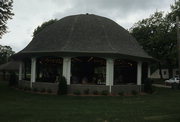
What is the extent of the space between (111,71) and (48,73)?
913 centimetres

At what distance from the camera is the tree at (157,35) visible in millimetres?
45625

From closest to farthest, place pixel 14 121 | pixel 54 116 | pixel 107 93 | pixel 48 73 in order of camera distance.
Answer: pixel 14 121, pixel 54 116, pixel 107 93, pixel 48 73

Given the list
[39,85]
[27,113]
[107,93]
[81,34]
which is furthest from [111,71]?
[27,113]

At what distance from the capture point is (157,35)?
45719 millimetres

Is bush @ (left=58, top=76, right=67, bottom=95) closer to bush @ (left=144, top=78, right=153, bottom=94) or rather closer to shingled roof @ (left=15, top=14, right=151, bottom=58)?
shingled roof @ (left=15, top=14, right=151, bottom=58)

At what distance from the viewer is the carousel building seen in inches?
930

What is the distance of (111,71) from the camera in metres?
23.8

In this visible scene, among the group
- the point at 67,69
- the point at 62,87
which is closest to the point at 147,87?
the point at 67,69

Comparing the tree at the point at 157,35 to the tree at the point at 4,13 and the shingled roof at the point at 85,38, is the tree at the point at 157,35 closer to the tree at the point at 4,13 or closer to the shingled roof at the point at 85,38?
the shingled roof at the point at 85,38

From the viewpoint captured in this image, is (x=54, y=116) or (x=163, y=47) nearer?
(x=54, y=116)

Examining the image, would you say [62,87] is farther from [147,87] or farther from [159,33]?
[159,33]

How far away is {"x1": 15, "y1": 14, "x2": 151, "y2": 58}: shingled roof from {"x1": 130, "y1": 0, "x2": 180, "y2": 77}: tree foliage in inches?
727

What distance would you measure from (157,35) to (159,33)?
A: 474mm

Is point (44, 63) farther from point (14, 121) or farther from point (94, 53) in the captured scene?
point (14, 121)
